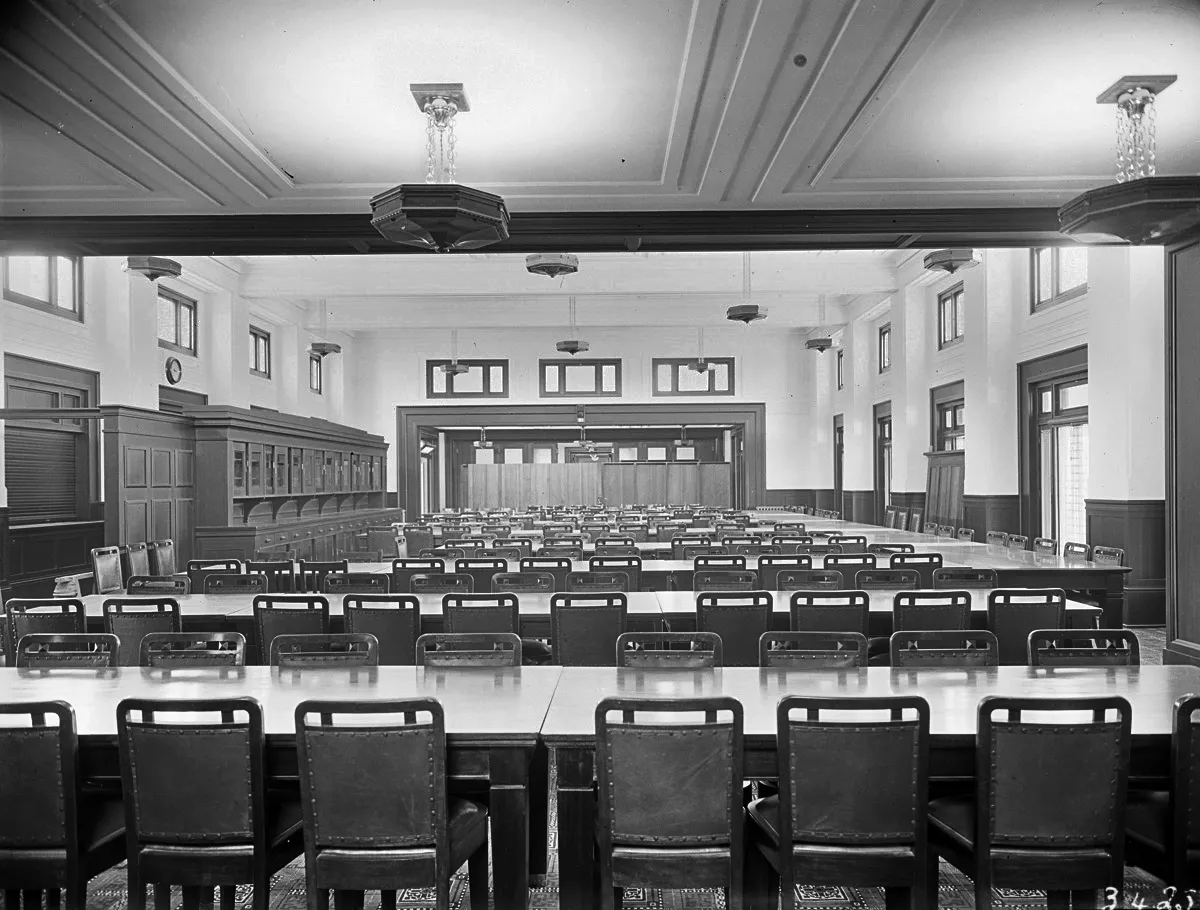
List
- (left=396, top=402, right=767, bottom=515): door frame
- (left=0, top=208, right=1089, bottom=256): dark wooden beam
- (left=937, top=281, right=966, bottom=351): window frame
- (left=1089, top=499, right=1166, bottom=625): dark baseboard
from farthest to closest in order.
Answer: (left=396, top=402, right=767, bottom=515): door frame < (left=937, top=281, right=966, bottom=351): window frame < (left=1089, top=499, right=1166, bottom=625): dark baseboard < (left=0, top=208, right=1089, bottom=256): dark wooden beam

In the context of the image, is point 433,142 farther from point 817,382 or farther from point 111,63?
point 817,382

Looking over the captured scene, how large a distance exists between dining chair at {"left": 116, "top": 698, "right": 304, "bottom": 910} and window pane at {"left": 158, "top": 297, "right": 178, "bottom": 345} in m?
12.1

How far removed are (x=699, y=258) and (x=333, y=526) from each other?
7.89 m

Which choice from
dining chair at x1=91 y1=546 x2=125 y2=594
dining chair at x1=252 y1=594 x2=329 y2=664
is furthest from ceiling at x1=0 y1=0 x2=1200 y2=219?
dining chair at x1=91 y1=546 x2=125 y2=594

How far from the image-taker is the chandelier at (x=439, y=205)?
4.12m

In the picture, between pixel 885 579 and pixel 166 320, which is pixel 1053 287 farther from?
pixel 166 320

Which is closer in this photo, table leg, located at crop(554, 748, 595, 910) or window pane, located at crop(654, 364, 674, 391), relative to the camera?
table leg, located at crop(554, 748, 595, 910)

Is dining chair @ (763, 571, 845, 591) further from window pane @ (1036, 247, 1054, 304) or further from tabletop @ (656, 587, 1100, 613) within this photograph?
window pane @ (1036, 247, 1054, 304)

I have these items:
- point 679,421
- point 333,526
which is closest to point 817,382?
point 679,421

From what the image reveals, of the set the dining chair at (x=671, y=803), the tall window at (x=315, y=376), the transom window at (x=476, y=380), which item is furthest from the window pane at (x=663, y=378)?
the dining chair at (x=671, y=803)

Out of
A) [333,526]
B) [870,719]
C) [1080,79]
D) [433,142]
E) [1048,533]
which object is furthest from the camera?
[333,526]

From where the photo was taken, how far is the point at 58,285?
10211 mm

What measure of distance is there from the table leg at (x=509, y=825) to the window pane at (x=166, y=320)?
492 inches

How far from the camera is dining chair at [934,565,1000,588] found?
18.7 ft
